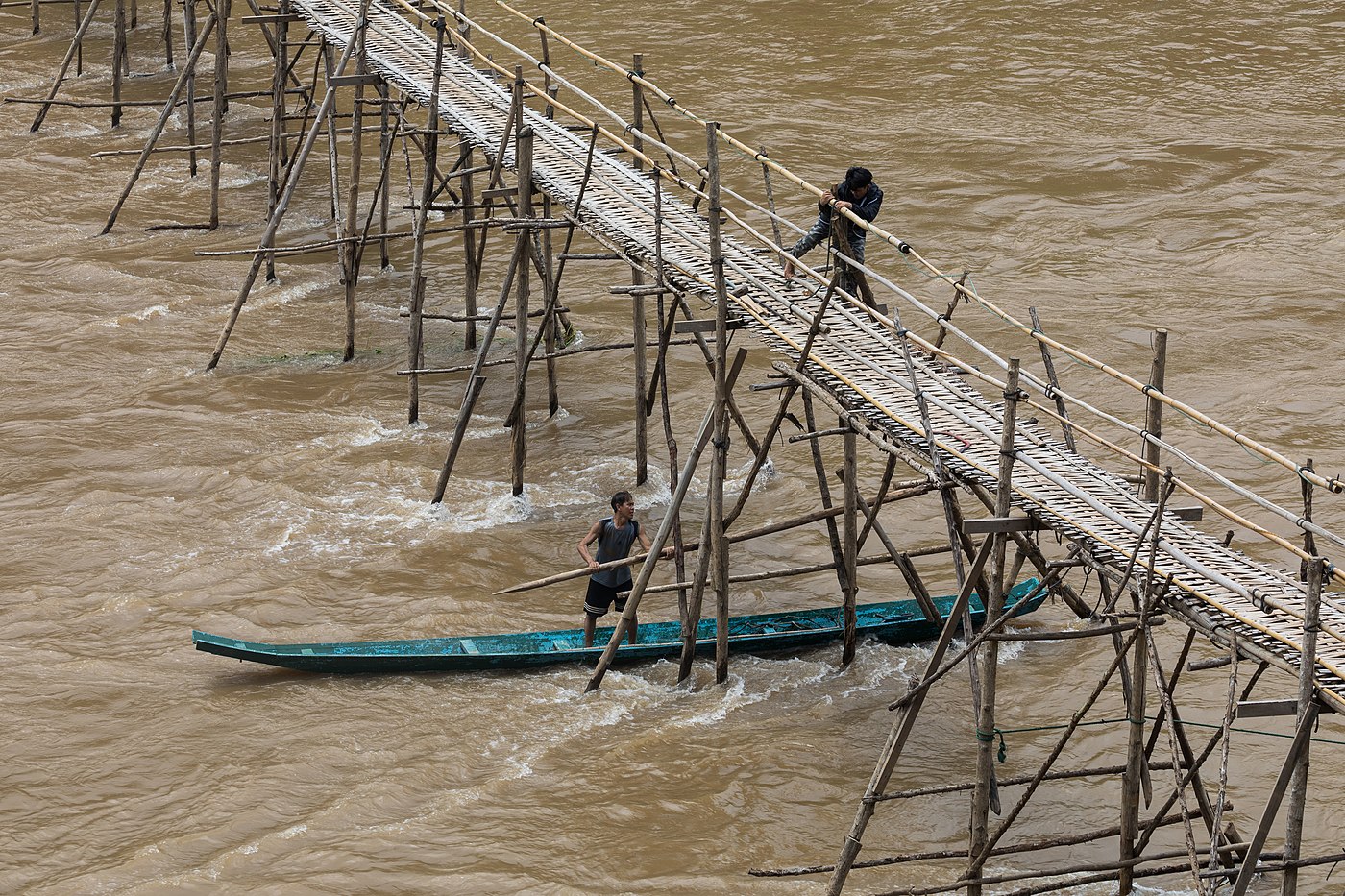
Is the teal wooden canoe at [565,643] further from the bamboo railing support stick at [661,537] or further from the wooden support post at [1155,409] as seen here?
the wooden support post at [1155,409]

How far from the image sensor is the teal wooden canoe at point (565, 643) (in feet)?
30.8

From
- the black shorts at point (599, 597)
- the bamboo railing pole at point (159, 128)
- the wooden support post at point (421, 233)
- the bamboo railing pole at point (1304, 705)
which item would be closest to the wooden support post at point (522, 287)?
the wooden support post at point (421, 233)

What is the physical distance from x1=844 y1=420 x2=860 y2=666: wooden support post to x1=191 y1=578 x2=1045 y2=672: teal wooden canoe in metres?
0.23

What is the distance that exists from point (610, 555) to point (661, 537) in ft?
2.80

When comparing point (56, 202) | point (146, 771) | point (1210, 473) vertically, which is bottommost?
point (146, 771)

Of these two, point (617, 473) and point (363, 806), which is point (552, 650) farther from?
point (617, 473)

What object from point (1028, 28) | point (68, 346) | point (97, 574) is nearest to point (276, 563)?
point (97, 574)

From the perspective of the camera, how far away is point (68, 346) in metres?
14.0

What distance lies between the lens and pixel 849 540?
899 centimetres

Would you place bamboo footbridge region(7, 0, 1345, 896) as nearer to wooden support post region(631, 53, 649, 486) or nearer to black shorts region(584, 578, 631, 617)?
wooden support post region(631, 53, 649, 486)

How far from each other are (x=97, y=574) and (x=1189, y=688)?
6920mm

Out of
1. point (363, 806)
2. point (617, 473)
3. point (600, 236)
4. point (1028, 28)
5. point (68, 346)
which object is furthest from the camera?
point (1028, 28)

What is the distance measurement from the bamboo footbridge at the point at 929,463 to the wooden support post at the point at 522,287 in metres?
0.02

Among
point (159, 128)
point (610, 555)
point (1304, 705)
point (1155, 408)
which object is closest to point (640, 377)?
point (610, 555)
